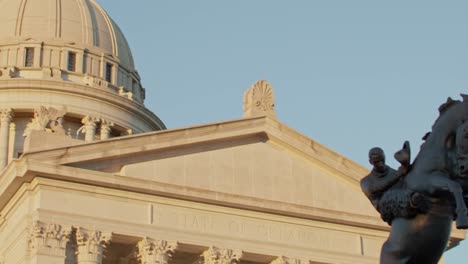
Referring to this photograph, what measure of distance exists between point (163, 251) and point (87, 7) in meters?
36.3

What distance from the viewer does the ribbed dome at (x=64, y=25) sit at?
6594 cm

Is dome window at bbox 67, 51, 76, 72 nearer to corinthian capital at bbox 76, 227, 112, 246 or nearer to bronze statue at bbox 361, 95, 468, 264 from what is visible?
corinthian capital at bbox 76, 227, 112, 246

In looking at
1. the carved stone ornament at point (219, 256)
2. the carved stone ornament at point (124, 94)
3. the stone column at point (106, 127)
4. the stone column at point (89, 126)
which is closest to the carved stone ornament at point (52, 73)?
the stone column at point (89, 126)

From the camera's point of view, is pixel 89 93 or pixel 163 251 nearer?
pixel 163 251

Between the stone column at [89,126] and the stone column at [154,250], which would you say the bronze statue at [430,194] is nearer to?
the stone column at [154,250]

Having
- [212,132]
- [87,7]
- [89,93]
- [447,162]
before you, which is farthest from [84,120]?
[447,162]

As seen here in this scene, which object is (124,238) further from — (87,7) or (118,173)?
(87,7)

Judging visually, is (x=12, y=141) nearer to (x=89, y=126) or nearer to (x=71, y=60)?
(x=89, y=126)

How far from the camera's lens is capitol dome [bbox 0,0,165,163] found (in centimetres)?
6238

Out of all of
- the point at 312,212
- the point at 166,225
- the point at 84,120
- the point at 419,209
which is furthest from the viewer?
the point at 84,120

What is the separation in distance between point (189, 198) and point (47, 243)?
5.57 metres

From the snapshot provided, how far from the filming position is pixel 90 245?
34844 millimetres

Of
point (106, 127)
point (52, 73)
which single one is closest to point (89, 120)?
point (106, 127)

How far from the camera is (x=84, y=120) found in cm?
6234
